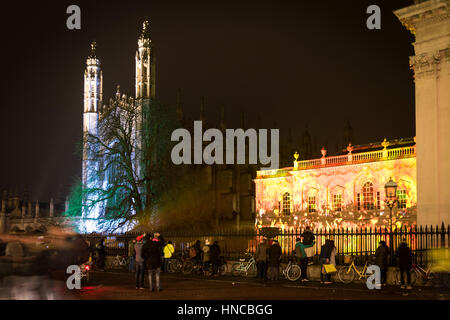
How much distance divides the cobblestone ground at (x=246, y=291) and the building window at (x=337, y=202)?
Result: 2373cm

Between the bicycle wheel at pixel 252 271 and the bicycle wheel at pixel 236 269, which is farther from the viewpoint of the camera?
the bicycle wheel at pixel 236 269

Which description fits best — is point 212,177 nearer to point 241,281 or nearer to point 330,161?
point 330,161

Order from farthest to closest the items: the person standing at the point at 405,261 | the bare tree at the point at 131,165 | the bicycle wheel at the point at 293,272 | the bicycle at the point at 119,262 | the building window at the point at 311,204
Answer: the building window at the point at 311,204 < the bare tree at the point at 131,165 < the bicycle at the point at 119,262 < the bicycle wheel at the point at 293,272 < the person standing at the point at 405,261

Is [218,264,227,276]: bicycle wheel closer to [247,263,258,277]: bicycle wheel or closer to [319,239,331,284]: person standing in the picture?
[247,263,258,277]: bicycle wheel

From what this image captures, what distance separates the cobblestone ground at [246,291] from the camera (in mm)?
14070

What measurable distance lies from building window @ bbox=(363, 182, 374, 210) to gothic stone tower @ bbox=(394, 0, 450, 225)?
18.4 m

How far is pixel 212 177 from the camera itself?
5569 cm

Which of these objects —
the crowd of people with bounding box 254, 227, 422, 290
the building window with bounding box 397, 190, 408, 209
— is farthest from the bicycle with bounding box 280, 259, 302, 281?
the building window with bounding box 397, 190, 408, 209

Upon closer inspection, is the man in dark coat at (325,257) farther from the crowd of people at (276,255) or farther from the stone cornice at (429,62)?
the stone cornice at (429,62)

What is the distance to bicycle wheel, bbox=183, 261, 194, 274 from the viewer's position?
22.5 metres

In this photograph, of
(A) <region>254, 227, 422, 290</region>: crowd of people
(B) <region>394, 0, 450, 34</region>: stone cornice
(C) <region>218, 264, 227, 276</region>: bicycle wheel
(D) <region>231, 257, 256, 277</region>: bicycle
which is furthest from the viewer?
(C) <region>218, 264, 227, 276</region>: bicycle wheel

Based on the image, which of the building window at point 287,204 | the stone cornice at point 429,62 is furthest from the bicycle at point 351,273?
the building window at point 287,204
